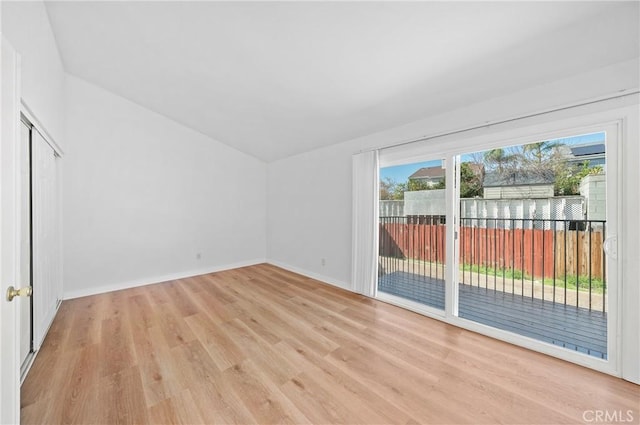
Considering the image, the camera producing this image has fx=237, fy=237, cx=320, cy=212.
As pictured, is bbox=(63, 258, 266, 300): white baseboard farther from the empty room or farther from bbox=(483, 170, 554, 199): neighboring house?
bbox=(483, 170, 554, 199): neighboring house

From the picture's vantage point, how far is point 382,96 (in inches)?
95.2

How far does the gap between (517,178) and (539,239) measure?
0.82 m

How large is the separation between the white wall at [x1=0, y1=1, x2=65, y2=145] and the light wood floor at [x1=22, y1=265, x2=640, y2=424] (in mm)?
2001

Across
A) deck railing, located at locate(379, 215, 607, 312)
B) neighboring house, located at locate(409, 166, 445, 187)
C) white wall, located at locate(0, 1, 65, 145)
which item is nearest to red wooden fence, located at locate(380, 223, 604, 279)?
deck railing, located at locate(379, 215, 607, 312)

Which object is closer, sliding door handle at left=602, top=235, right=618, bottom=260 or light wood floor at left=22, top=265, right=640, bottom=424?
light wood floor at left=22, top=265, right=640, bottom=424

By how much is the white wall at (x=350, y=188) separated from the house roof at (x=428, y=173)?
1.07 ft

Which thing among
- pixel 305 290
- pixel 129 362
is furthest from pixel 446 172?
pixel 129 362

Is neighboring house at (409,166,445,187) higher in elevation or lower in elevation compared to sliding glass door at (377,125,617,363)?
higher

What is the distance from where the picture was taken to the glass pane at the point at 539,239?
2.02m

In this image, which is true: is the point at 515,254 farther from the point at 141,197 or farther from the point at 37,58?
the point at 141,197

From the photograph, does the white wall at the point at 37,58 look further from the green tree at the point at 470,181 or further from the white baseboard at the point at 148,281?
the green tree at the point at 470,181

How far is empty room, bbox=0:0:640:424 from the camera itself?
1492 millimetres

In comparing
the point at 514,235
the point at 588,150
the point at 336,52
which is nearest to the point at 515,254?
the point at 514,235

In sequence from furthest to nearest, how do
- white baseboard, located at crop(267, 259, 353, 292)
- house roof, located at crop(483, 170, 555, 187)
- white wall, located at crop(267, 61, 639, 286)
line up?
white baseboard, located at crop(267, 259, 353, 292), house roof, located at crop(483, 170, 555, 187), white wall, located at crop(267, 61, 639, 286)
